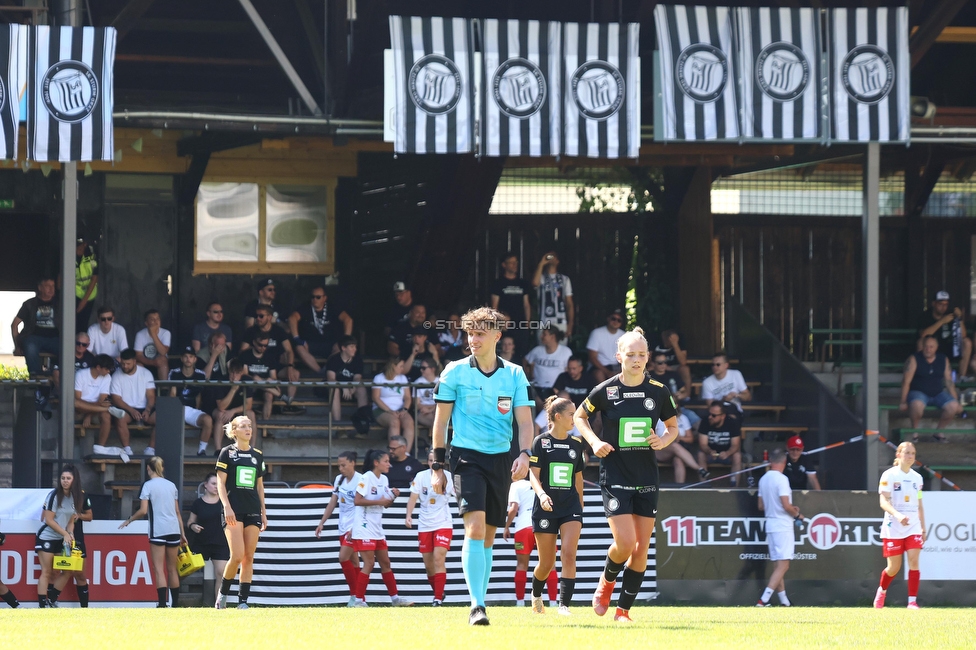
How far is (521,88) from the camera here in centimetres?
1509

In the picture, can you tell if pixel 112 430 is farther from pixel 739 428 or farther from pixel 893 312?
pixel 893 312

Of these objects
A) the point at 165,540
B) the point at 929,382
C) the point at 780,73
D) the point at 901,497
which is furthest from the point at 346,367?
the point at 929,382

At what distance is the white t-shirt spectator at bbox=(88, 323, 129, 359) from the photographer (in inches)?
671

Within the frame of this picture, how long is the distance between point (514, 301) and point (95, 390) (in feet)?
18.9

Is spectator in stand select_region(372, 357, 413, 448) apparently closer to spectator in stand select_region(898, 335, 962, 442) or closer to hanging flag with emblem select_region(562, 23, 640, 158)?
hanging flag with emblem select_region(562, 23, 640, 158)

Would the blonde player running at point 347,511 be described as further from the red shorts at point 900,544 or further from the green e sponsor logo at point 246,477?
the red shorts at point 900,544

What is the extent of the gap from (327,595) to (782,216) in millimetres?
10619

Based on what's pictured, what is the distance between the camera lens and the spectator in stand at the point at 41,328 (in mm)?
16828

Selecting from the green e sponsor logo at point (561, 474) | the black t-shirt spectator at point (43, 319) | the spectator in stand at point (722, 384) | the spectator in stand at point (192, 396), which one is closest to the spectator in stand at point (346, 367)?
the spectator in stand at point (192, 396)

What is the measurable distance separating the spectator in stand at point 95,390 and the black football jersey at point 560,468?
22.0ft

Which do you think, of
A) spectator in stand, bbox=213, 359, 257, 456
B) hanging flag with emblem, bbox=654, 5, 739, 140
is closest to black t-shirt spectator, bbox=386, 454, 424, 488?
spectator in stand, bbox=213, 359, 257, 456

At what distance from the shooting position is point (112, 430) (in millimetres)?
15938

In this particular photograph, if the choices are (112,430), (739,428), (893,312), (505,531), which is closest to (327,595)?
(505,531)

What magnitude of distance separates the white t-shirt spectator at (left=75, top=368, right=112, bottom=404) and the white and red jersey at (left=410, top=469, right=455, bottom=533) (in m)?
4.18
